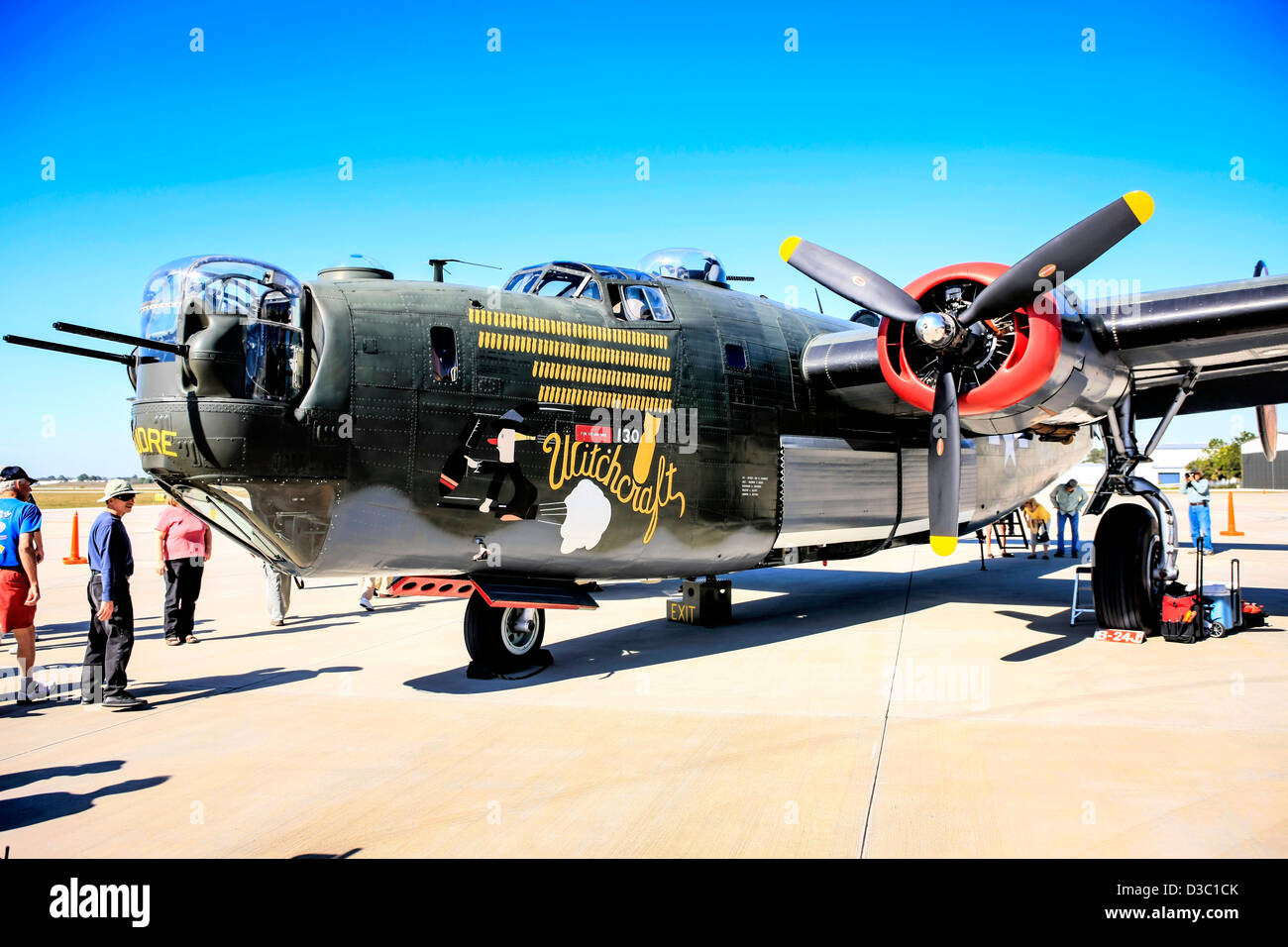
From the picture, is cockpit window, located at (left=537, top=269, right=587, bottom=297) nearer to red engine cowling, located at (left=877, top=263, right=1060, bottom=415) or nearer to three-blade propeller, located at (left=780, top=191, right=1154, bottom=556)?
three-blade propeller, located at (left=780, top=191, right=1154, bottom=556)

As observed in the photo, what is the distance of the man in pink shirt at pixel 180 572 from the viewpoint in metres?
11.4

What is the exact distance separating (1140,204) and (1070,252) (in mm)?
832

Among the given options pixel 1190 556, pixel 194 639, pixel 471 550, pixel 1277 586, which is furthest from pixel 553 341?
pixel 1190 556

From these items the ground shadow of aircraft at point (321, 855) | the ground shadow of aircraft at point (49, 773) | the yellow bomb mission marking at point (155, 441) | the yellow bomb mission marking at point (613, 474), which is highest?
the yellow bomb mission marking at point (155, 441)

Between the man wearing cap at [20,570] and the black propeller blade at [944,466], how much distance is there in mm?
9527

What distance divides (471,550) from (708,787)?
3622mm

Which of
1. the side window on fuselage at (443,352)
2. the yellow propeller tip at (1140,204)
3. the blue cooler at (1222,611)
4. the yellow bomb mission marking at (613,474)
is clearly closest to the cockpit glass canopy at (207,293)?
the side window on fuselage at (443,352)

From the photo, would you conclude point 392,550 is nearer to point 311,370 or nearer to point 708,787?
Answer: point 311,370

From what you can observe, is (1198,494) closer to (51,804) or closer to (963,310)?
(963,310)

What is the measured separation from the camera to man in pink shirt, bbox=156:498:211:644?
37.6 feet

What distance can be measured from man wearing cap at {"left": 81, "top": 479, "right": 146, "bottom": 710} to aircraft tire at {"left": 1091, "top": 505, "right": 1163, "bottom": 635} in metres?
11.1

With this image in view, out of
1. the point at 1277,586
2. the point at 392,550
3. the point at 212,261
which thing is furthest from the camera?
the point at 1277,586

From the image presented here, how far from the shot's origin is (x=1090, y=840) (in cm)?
478

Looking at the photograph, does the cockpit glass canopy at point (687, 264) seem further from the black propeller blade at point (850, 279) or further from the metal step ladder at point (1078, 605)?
the metal step ladder at point (1078, 605)
